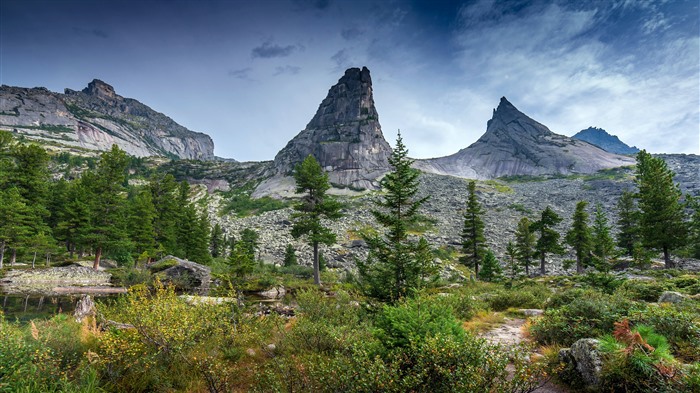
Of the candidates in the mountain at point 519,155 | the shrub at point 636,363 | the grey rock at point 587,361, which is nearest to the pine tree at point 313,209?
the grey rock at point 587,361

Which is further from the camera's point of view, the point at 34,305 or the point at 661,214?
the point at 661,214

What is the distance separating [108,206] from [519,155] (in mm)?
155420

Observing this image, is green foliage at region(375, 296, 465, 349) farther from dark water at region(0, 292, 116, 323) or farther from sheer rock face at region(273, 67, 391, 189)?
sheer rock face at region(273, 67, 391, 189)

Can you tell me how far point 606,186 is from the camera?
87562 mm

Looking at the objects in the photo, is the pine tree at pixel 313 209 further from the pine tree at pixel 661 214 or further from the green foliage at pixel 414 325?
the pine tree at pixel 661 214

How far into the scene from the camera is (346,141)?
125 metres

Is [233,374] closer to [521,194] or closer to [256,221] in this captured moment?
[256,221]

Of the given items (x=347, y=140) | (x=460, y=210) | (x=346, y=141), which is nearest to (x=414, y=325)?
(x=460, y=210)

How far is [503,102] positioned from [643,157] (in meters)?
169

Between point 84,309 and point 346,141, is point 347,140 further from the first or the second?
point 84,309

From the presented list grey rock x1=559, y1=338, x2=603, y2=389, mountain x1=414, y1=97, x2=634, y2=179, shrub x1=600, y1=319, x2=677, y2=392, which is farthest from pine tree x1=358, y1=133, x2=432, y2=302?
mountain x1=414, y1=97, x2=634, y2=179

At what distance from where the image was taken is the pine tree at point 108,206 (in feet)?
112

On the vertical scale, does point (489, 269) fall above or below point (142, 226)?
below

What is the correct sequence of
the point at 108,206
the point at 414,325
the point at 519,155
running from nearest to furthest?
the point at 414,325 < the point at 108,206 < the point at 519,155
